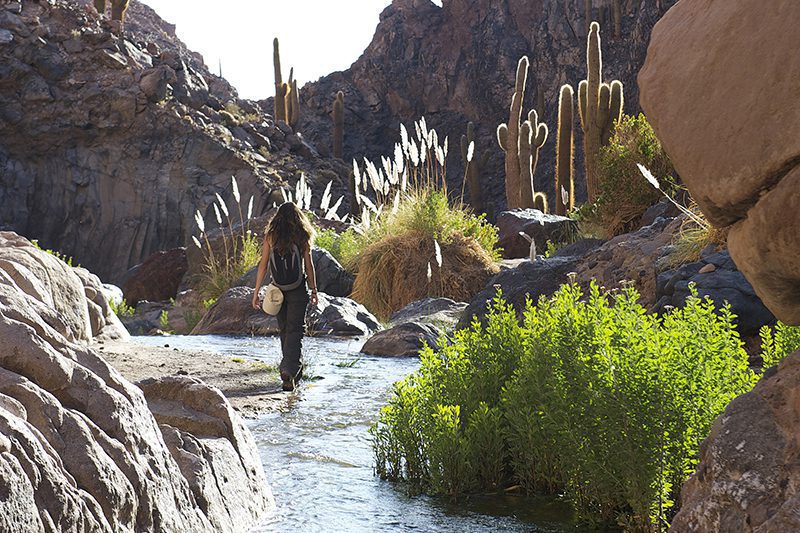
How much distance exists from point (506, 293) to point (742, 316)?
3.16 meters

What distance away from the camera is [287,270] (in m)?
7.34

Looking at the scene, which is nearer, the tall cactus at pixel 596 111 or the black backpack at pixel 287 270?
the black backpack at pixel 287 270

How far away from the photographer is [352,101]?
1762 inches

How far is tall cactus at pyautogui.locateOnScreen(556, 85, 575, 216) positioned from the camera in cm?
1850

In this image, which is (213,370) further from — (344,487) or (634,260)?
(634,260)

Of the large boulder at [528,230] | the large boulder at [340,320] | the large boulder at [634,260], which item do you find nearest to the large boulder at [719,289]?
the large boulder at [634,260]

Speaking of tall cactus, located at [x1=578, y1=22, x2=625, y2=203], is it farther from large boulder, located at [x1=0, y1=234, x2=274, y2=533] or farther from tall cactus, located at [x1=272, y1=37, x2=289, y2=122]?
tall cactus, located at [x1=272, y1=37, x2=289, y2=122]

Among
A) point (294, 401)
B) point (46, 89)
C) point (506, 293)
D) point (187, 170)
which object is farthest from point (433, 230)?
point (46, 89)

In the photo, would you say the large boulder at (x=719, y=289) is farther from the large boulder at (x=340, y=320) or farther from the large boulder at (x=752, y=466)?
the large boulder at (x=752, y=466)

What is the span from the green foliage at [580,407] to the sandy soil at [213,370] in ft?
6.87

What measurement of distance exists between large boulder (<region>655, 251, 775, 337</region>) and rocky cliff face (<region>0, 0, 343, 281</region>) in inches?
825

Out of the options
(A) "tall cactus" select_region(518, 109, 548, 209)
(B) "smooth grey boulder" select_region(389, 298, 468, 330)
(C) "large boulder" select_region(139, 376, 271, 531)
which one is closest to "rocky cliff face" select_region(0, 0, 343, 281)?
(A) "tall cactus" select_region(518, 109, 548, 209)

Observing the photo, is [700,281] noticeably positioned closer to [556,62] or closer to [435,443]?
[435,443]

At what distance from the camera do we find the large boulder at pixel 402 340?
9.91 meters
